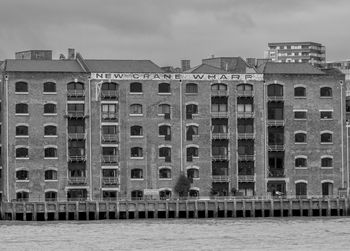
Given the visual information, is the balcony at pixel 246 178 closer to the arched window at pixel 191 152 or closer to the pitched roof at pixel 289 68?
the arched window at pixel 191 152

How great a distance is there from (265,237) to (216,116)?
3405 centimetres

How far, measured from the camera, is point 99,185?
136 m

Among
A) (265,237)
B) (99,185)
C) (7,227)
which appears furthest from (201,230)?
(99,185)

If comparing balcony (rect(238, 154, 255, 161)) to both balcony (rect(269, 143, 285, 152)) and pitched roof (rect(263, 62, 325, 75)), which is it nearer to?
balcony (rect(269, 143, 285, 152))

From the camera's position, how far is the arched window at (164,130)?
13738 centimetres

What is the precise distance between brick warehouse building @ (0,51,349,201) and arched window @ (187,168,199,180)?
95 millimetres

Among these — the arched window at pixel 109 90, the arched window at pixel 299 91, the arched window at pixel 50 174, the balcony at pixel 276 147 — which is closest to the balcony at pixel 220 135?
the balcony at pixel 276 147

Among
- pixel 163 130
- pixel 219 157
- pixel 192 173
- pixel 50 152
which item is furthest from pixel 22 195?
pixel 219 157

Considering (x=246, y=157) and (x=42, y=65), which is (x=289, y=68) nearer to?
(x=246, y=157)

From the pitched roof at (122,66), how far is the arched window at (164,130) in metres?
5.60

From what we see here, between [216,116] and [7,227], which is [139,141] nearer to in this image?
[216,116]

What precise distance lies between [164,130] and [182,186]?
5707 millimetres

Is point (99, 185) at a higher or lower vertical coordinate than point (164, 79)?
lower

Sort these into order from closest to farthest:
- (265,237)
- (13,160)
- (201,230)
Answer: (265,237) < (201,230) < (13,160)
